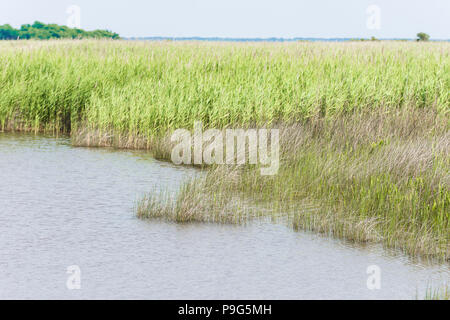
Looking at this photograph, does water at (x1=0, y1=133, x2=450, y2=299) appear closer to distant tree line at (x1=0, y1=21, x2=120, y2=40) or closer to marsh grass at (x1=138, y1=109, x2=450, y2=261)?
marsh grass at (x1=138, y1=109, x2=450, y2=261)

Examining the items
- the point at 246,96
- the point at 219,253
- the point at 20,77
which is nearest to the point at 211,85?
the point at 246,96

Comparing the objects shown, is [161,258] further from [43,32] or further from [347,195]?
[43,32]

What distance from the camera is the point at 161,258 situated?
6.66 m

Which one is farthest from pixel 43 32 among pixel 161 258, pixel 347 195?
pixel 161 258

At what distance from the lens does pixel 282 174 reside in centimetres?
947

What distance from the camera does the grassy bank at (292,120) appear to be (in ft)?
25.7

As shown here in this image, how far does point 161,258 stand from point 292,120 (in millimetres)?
6475

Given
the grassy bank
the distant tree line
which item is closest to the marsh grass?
the grassy bank

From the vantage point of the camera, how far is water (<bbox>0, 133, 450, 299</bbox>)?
19.1ft

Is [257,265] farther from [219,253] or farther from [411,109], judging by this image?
[411,109]

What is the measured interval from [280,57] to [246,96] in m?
6.42

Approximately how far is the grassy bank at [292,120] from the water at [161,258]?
1.53ft

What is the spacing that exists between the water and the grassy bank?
468 mm

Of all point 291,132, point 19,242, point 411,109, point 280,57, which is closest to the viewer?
point 19,242
